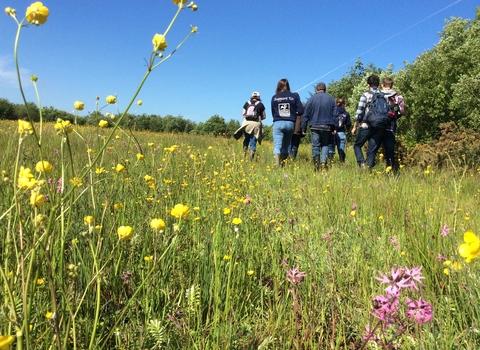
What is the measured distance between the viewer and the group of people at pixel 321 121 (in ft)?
16.8

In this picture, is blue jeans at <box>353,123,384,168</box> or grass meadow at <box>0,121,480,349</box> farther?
blue jeans at <box>353,123,384,168</box>

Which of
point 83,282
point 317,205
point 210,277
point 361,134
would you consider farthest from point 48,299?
point 361,134

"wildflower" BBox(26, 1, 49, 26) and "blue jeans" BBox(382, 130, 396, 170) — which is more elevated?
"wildflower" BBox(26, 1, 49, 26)

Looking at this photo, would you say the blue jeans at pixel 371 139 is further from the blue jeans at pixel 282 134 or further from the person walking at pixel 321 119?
the blue jeans at pixel 282 134

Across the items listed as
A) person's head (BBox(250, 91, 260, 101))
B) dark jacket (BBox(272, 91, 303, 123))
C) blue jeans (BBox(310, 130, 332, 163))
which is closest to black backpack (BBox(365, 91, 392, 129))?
blue jeans (BBox(310, 130, 332, 163))

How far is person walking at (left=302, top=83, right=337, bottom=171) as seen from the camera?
562 cm

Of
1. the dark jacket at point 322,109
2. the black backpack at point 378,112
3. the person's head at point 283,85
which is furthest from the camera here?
the person's head at point 283,85

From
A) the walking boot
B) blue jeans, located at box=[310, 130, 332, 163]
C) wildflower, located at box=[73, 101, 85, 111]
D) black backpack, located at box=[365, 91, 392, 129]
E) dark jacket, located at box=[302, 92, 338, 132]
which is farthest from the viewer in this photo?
blue jeans, located at box=[310, 130, 332, 163]

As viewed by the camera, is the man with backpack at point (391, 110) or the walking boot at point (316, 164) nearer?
the man with backpack at point (391, 110)

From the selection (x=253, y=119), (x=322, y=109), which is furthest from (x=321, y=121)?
(x=253, y=119)

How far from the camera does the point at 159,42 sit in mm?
816

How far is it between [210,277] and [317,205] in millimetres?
1634

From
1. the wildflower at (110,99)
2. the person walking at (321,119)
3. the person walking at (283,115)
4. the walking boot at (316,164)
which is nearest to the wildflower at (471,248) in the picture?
the wildflower at (110,99)

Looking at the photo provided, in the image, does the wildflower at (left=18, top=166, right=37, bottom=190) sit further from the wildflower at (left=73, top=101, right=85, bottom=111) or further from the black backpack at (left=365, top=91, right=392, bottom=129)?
the black backpack at (left=365, top=91, right=392, bottom=129)
